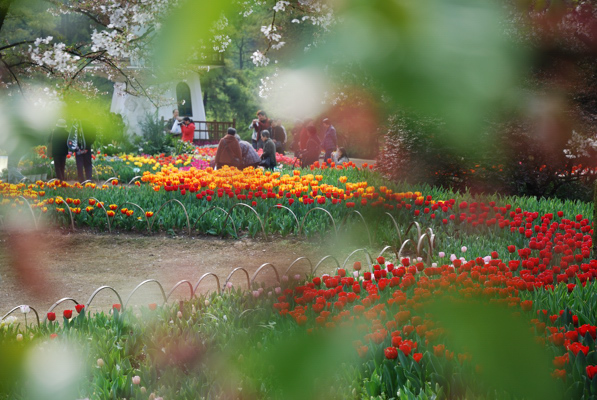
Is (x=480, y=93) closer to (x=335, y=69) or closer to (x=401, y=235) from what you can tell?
→ (x=335, y=69)

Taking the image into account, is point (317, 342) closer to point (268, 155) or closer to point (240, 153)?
point (240, 153)

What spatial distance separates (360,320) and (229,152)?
746 centimetres

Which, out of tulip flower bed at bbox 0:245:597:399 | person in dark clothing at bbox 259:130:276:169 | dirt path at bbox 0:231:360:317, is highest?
person in dark clothing at bbox 259:130:276:169

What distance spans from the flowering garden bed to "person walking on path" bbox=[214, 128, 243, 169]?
1.90 metres

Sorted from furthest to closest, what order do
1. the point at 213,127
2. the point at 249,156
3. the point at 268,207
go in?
1. the point at 249,156
2. the point at 213,127
3. the point at 268,207

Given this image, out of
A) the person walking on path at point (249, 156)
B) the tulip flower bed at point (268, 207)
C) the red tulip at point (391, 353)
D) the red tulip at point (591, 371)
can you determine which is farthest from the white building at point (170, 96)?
the person walking on path at point (249, 156)

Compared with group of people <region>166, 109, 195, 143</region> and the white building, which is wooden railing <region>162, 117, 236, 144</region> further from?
the white building

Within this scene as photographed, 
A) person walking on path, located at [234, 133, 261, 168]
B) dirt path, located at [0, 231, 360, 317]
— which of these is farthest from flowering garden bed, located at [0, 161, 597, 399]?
person walking on path, located at [234, 133, 261, 168]

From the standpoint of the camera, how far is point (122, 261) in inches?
257

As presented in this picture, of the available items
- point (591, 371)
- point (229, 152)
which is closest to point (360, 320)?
point (591, 371)

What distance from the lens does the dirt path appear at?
533 centimetres

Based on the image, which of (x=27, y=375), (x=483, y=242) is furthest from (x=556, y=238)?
(x=27, y=375)

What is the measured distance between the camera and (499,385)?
0.55 metres

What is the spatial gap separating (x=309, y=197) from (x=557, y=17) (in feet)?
23.5
